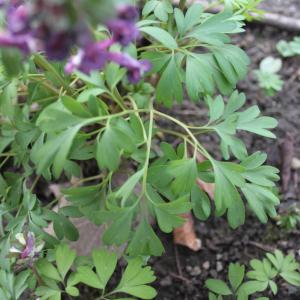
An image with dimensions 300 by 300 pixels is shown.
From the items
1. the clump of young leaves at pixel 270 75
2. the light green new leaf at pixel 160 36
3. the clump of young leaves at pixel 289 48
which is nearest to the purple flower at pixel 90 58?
the light green new leaf at pixel 160 36

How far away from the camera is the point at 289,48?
238 centimetres

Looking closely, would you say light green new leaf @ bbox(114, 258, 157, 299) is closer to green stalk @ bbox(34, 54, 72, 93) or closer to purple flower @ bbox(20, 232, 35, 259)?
purple flower @ bbox(20, 232, 35, 259)

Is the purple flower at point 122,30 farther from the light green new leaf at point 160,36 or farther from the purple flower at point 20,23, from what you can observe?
the light green new leaf at point 160,36

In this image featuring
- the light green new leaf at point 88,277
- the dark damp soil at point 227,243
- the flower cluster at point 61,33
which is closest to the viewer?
the flower cluster at point 61,33

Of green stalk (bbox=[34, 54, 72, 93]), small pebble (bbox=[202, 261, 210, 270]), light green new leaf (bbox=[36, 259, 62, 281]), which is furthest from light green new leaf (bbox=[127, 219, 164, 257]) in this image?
small pebble (bbox=[202, 261, 210, 270])

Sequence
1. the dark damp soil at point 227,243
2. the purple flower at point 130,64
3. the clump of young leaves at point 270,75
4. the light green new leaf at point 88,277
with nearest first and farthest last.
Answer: the purple flower at point 130,64
the light green new leaf at point 88,277
the dark damp soil at point 227,243
the clump of young leaves at point 270,75

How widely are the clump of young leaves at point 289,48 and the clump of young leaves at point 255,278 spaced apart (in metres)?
1.20

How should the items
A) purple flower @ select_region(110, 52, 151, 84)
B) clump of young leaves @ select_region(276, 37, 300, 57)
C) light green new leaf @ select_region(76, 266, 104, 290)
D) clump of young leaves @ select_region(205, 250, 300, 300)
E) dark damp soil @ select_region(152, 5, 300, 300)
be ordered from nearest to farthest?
purple flower @ select_region(110, 52, 151, 84) < light green new leaf @ select_region(76, 266, 104, 290) < clump of young leaves @ select_region(205, 250, 300, 300) < dark damp soil @ select_region(152, 5, 300, 300) < clump of young leaves @ select_region(276, 37, 300, 57)

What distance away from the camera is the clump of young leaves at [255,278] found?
1.47 m

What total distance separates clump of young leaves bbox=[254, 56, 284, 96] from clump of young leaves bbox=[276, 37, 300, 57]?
59 mm

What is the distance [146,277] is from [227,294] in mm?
342

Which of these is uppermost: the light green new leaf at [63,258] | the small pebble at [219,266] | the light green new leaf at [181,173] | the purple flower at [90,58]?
the purple flower at [90,58]

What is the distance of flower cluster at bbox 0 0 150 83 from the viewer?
0.68 meters

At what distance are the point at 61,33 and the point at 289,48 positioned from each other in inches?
76.4
